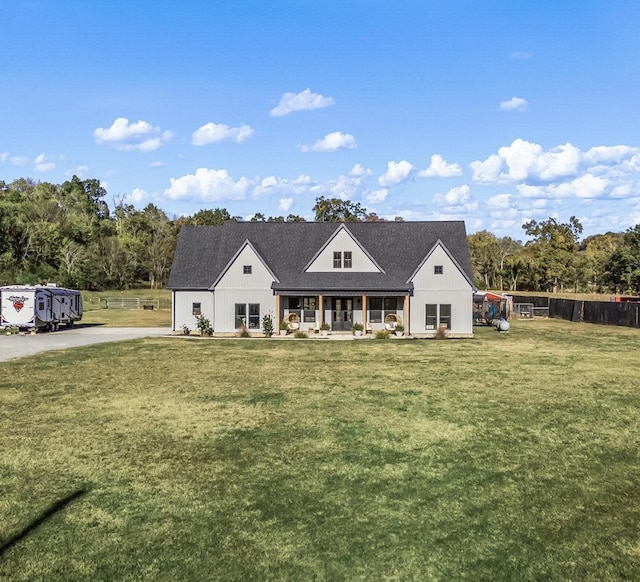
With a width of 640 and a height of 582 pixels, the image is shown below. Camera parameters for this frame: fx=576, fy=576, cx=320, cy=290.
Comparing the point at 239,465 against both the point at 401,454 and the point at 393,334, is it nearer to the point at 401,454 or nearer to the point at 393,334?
the point at 401,454

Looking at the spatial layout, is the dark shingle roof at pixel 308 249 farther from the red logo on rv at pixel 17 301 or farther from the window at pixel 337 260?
the red logo on rv at pixel 17 301

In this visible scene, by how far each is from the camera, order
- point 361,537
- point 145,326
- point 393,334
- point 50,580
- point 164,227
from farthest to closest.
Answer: point 164,227 → point 145,326 → point 393,334 → point 361,537 → point 50,580

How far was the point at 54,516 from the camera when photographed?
8508 mm

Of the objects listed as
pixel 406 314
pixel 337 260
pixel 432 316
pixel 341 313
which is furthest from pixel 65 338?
pixel 432 316

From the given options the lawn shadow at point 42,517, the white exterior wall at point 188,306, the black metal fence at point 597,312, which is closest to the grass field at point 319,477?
the lawn shadow at point 42,517

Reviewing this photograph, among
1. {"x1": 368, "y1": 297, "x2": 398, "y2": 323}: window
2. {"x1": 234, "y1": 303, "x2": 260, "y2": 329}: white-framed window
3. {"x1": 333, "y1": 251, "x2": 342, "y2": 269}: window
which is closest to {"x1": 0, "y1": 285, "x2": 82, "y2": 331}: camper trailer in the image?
{"x1": 234, "y1": 303, "x2": 260, "y2": 329}: white-framed window

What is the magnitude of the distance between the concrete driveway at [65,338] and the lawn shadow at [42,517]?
1775 cm

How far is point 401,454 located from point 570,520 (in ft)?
11.8

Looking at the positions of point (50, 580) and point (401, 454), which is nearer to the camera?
point (50, 580)

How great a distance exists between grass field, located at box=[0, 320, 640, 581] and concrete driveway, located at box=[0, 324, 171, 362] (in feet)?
26.1

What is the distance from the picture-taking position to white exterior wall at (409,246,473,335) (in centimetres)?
3647

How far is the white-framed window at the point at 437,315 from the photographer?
36.7 m

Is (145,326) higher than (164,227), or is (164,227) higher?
(164,227)

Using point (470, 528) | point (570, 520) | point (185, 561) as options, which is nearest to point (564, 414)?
point (570, 520)
